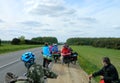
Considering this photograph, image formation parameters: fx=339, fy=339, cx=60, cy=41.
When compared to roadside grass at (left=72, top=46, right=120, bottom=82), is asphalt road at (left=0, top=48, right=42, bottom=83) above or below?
above

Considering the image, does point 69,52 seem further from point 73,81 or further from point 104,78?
point 104,78

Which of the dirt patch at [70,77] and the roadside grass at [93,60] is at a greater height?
the dirt patch at [70,77]

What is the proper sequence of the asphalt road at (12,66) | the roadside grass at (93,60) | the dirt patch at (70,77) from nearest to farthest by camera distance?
the dirt patch at (70,77)
the asphalt road at (12,66)
the roadside grass at (93,60)

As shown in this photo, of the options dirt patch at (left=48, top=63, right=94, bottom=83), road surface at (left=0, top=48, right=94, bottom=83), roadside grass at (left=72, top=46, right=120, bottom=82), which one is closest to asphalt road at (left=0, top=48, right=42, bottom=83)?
road surface at (left=0, top=48, right=94, bottom=83)

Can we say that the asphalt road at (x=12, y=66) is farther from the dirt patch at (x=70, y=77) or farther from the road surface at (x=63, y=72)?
the dirt patch at (x=70, y=77)

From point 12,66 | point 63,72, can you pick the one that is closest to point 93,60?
point 12,66

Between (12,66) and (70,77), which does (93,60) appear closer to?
(12,66)

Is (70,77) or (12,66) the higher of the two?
(70,77)

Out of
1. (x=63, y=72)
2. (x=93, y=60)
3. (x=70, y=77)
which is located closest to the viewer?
(x=70, y=77)

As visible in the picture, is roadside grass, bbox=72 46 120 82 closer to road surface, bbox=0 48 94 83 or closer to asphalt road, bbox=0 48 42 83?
road surface, bbox=0 48 94 83

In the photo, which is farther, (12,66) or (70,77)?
(12,66)

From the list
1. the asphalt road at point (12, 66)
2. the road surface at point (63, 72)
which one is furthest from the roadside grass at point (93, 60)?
the asphalt road at point (12, 66)

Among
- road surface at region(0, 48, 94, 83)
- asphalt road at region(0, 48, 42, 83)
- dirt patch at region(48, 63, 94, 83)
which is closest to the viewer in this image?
dirt patch at region(48, 63, 94, 83)

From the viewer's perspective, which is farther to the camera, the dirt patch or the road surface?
the road surface
